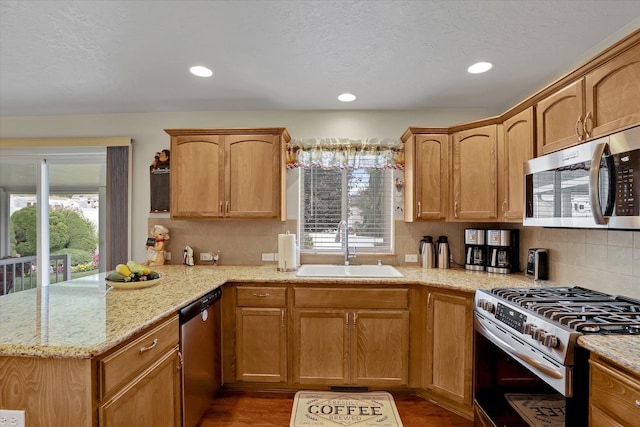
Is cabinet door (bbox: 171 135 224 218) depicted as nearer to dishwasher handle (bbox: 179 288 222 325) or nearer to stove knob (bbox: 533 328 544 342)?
dishwasher handle (bbox: 179 288 222 325)

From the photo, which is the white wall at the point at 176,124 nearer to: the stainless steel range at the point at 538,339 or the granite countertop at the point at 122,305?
the granite countertop at the point at 122,305

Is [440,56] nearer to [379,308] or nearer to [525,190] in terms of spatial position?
[525,190]

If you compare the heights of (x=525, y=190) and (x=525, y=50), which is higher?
(x=525, y=50)

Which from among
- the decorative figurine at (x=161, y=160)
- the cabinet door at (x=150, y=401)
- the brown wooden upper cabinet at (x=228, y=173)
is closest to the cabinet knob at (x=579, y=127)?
the brown wooden upper cabinet at (x=228, y=173)

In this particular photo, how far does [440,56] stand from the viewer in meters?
2.13

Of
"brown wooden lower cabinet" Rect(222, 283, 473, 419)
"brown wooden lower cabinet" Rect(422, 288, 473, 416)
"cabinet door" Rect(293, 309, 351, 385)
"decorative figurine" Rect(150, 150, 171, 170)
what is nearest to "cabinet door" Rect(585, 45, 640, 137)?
"brown wooden lower cabinet" Rect(422, 288, 473, 416)

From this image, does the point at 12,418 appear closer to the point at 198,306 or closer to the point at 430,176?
the point at 198,306

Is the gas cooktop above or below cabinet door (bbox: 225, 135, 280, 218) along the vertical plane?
below

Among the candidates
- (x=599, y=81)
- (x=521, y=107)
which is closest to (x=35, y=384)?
(x=599, y=81)

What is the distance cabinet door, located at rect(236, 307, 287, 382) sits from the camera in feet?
8.23

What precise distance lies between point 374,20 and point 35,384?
2.17 metres

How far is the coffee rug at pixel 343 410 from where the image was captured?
217 centimetres

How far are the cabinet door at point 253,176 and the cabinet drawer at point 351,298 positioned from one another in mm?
781

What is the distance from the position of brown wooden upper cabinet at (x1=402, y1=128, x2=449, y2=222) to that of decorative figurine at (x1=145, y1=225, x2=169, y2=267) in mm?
2362
